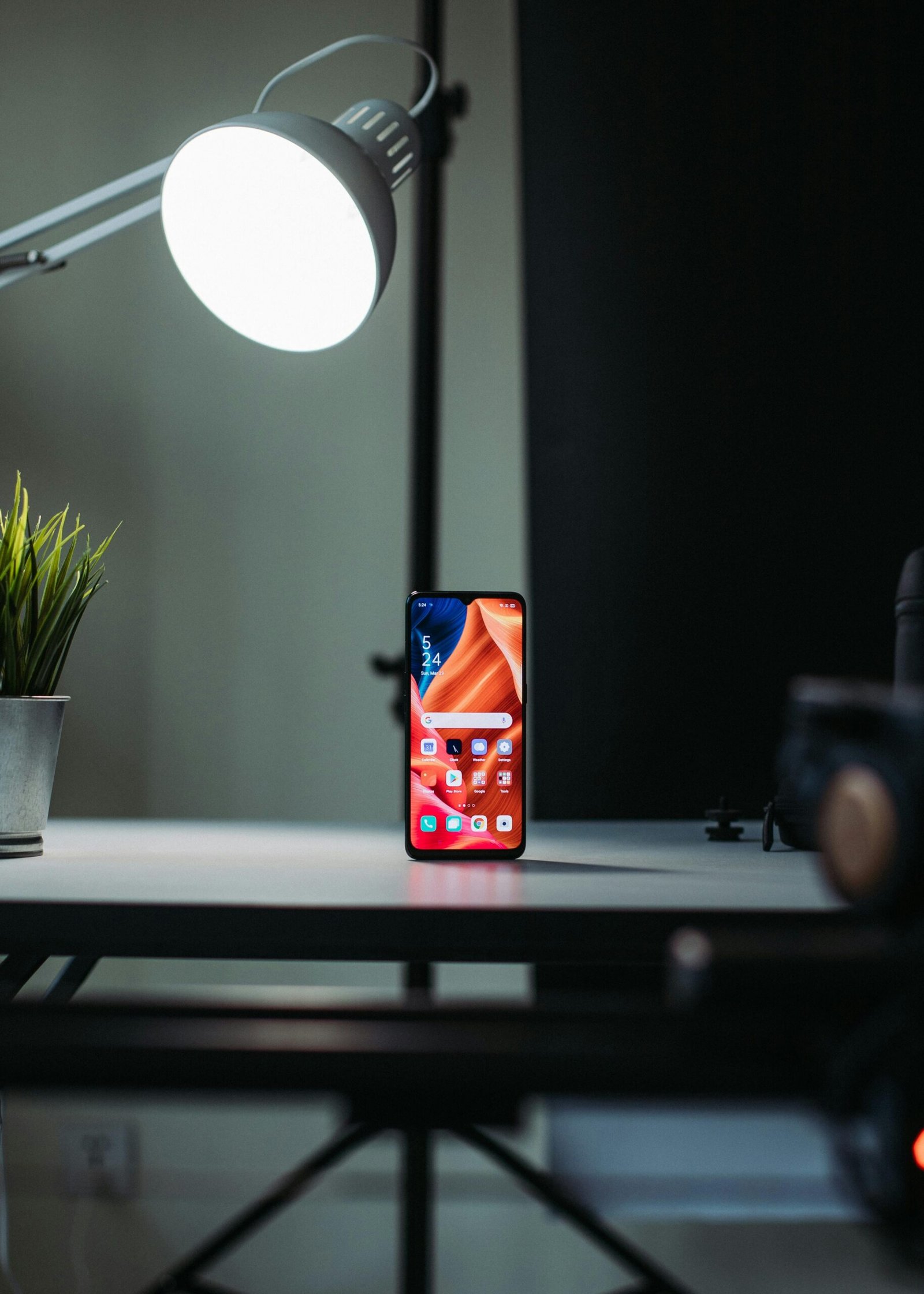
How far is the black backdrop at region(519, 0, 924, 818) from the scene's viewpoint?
1.22 meters

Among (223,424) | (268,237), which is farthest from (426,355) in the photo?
(268,237)

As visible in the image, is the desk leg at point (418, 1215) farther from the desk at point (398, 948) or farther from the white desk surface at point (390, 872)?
the white desk surface at point (390, 872)

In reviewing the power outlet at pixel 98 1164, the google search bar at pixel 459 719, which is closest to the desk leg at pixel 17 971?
the google search bar at pixel 459 719

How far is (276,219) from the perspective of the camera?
0.72 meters

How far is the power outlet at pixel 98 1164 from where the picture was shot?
1283mm

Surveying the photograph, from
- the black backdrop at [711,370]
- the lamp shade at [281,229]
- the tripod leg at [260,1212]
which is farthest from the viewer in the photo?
the black backdrop at [711,370]

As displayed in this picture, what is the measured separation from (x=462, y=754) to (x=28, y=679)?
310 mm

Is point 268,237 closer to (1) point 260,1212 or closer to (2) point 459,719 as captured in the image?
(2) point 459,719

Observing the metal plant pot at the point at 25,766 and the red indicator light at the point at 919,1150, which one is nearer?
the red indicator light at the point at 919,1150

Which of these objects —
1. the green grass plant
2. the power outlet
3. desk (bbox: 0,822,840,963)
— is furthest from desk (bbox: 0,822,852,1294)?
the power outlet

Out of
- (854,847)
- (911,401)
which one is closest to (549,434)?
(911,401)

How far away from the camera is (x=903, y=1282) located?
30 cm

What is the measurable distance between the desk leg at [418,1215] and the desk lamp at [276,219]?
0.80m

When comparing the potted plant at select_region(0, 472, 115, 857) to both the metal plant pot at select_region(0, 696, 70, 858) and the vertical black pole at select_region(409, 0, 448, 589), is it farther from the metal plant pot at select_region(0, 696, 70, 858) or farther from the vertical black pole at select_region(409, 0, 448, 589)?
the vertical black pole at select_region(409, 0, 448, 589)
